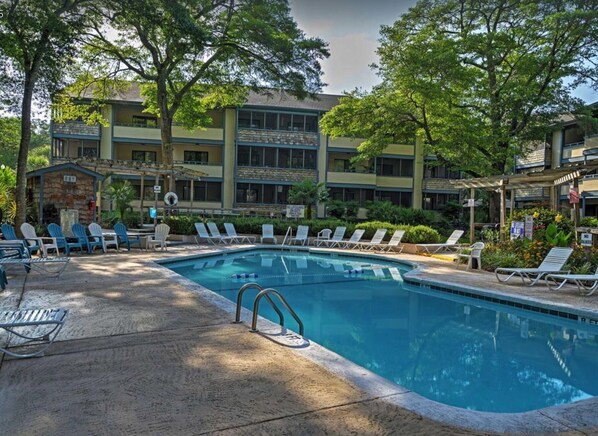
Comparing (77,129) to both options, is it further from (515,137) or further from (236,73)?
(515,137)

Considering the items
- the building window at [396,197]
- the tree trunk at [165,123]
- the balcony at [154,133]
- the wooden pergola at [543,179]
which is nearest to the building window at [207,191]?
the balcony at [154,133]

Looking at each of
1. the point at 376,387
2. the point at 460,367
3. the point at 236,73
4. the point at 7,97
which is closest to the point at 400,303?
the point at 460,367

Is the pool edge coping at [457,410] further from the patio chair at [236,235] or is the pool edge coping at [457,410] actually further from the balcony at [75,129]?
the balcony at [75,129]

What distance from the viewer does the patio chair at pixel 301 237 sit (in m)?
19.8

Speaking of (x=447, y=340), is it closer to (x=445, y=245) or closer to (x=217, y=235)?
(x=445, y=245)

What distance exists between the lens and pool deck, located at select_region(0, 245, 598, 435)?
290cm

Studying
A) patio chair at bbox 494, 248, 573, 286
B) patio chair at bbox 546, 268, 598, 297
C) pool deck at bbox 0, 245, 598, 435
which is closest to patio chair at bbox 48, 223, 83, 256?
pool deck at bbox 0, 245, 598, 435

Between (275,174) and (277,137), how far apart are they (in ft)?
8.08

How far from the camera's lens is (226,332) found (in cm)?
511

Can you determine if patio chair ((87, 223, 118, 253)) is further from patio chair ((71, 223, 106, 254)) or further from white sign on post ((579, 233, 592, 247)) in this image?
white sign on post ((579, 233, 592, 247))

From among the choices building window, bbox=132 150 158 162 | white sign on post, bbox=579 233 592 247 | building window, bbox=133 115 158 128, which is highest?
building window, bbox=133 115 158 128

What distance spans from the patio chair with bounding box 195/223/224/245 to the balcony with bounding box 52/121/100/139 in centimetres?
1365

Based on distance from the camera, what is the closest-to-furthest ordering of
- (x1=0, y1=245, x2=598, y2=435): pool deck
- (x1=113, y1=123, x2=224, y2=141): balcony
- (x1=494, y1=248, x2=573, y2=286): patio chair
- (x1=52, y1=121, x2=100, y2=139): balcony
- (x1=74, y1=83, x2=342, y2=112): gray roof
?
(x1=0, y1=245, x2=598, y2=435): pool deck, (x1=494, y1=248, x2=573, y2=286): patio chair, (x1=52, y1=121, x2=100, y2=139): balcony, (x1=113, y1=123, x2=224, y2=141): balcony, (x1=74, y1=83, x2=342, y2=112): gray roof

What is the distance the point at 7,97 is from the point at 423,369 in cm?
Answer: 1503
